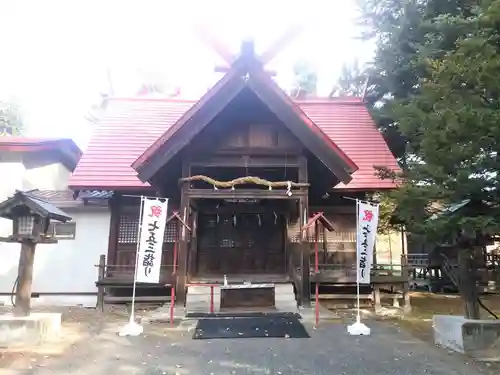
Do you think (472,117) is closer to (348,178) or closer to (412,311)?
(348,178)

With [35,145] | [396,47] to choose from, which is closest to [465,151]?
[396,47]

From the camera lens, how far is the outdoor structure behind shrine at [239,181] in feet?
30.1

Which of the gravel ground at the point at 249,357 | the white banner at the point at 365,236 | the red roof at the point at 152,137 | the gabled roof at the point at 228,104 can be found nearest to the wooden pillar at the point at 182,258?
the gabled roof at the point at 228,104

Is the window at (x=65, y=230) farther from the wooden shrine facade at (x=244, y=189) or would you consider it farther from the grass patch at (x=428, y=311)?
the grass patch at (x=428, y=311)

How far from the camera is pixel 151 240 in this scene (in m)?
8.23

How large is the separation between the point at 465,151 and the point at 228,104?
4.88 metres

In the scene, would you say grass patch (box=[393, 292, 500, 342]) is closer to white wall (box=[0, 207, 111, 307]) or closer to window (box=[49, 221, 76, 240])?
white wall (box=[0, 207, 111, 307])

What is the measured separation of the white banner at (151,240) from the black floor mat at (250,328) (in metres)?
1.36

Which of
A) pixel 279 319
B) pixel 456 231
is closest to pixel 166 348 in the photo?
pixel 279 319

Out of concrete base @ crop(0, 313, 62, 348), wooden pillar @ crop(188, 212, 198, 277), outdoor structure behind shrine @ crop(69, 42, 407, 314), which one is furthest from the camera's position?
wooden pillar @ crop(188, 212, 198, 277)

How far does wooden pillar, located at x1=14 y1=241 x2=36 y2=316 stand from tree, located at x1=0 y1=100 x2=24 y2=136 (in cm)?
2702

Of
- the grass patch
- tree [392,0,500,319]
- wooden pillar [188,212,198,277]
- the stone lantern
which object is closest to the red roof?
wooden pillar [188,212,198,277]

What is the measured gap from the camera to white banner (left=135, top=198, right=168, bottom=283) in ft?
26.7

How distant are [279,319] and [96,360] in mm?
3739
